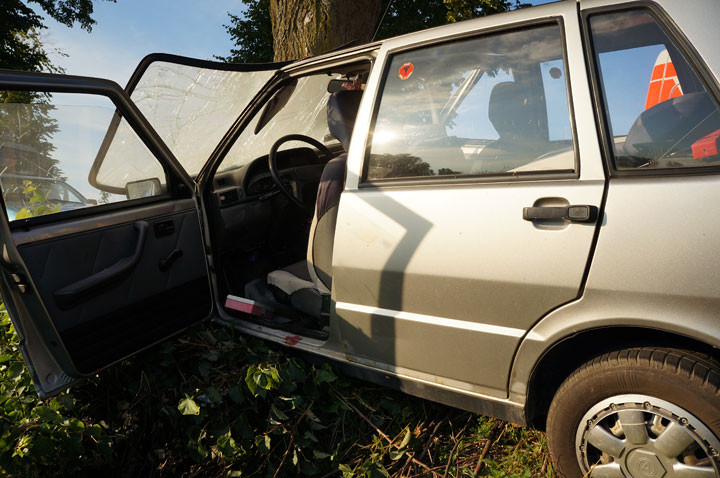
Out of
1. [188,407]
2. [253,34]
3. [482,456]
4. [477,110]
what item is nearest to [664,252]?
[477,110]

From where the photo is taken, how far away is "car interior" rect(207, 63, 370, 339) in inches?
105

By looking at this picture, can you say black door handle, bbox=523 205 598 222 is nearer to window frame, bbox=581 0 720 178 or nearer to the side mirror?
window frame, bbox=581 0 720 178

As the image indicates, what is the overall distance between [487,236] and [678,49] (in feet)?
2.80

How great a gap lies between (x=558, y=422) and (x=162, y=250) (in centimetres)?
209

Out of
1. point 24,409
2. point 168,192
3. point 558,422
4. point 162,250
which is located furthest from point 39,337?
point 558,422

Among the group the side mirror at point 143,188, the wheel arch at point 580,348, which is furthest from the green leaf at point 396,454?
the side mirror at point 143,188

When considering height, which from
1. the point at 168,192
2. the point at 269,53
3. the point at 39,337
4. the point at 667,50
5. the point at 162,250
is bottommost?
the point at 39,337

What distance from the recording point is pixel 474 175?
1.94m

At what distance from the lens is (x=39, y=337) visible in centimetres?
214

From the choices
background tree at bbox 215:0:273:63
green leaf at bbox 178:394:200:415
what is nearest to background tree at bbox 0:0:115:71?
background tree at bbox 215:0:273:63

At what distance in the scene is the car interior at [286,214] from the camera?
267cm

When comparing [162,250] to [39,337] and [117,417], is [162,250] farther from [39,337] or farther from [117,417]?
[117,417]

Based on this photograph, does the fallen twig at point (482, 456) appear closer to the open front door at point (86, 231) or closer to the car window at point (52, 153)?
the open front door at point (86, 231)

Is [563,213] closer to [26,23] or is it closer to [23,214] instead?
[23,214]
